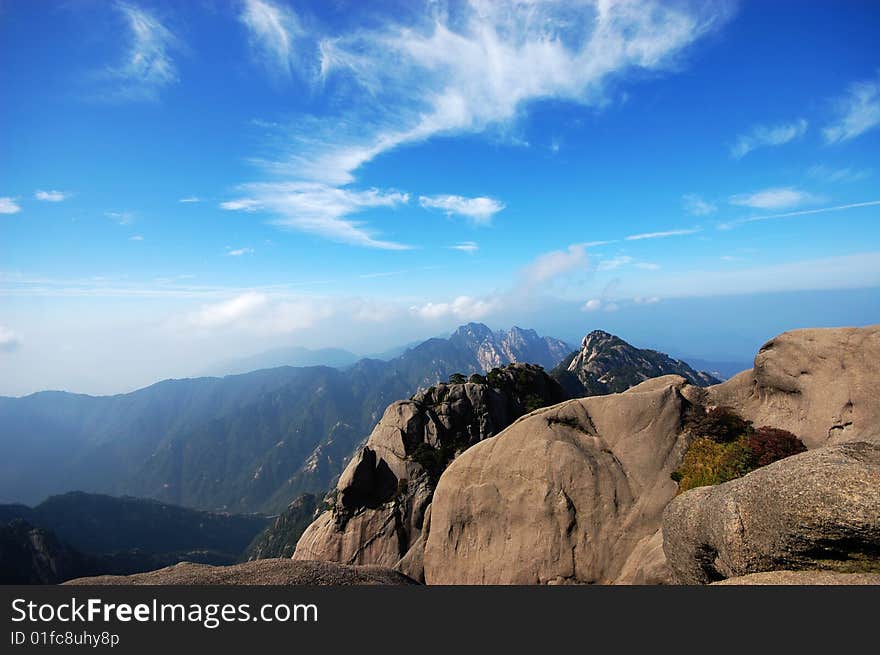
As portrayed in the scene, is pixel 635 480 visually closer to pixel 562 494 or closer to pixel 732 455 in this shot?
pixel 562 494

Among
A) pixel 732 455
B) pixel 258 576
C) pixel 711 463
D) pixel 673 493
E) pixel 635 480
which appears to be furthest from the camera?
pixel 635 480

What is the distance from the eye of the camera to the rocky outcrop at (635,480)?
13789mm

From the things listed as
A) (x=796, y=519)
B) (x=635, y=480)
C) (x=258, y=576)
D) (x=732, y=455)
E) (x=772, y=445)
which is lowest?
(x=258, y=576)

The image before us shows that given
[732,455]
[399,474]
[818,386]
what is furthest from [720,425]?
[399,474]

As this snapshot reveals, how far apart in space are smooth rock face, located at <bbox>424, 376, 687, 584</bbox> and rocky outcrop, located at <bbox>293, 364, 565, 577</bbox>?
8338mm

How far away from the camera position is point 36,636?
13.0 metres

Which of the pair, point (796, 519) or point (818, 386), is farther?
point (818, 386)

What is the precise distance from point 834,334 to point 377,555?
38.4 meters

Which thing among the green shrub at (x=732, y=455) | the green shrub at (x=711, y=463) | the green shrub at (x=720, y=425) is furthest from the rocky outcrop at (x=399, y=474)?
the green shrub at (x=720, y=425)

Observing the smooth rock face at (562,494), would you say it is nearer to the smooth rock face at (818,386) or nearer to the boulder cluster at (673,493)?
the boulder cluster at (673,493)

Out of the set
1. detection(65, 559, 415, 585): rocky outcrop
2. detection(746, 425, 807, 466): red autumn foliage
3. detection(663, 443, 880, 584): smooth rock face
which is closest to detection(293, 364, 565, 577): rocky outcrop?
detection(65, 559, 415, 585): rocky outcrop

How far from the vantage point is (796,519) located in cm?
1136

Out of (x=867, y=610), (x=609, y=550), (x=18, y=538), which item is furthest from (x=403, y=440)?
(x=18, y=538)

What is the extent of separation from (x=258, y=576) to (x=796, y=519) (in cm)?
1988
